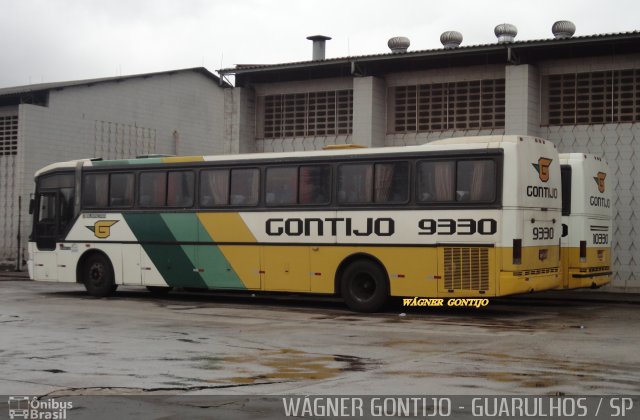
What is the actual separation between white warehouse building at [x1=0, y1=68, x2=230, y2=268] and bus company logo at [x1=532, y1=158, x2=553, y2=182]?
60.6ft

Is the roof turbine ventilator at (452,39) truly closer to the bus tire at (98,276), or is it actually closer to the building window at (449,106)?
the building window at (449,106)

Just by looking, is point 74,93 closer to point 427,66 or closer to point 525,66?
point 427,66

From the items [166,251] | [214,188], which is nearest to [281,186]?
[214,188]

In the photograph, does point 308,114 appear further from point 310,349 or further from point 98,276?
point 310,349

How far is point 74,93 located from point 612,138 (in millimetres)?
17984

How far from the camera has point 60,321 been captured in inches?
632

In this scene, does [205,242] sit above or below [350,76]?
below

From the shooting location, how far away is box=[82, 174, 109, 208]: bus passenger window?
22.1 meters

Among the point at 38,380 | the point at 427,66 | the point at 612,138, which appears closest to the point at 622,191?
the point at 612,138

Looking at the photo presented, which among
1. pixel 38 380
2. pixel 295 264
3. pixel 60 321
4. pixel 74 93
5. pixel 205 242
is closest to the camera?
pixel 38 380

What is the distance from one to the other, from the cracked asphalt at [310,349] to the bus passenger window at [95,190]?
2842mm

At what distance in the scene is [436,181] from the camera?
17672 mm

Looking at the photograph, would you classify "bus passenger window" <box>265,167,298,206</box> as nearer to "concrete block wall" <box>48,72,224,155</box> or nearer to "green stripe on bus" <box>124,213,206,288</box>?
"green stripe on bus" <box>124,213,206,288</box>

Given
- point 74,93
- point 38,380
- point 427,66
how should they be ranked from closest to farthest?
point 38,380
point 427,66
point 74,93
